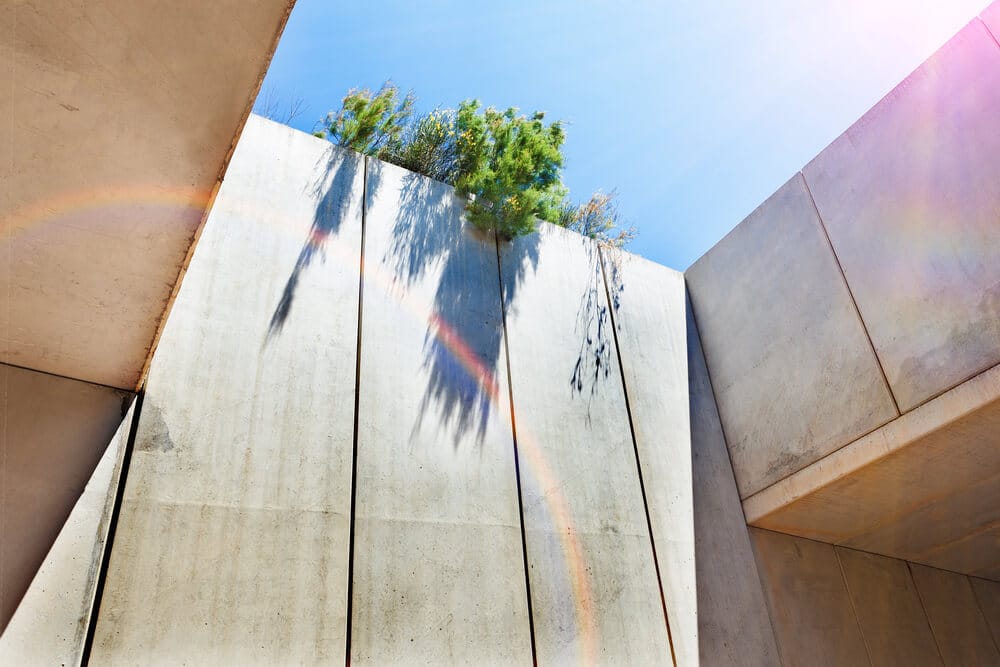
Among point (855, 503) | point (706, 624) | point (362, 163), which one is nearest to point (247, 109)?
Result: point (362, 163)

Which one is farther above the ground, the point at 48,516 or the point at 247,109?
the point at 247,109

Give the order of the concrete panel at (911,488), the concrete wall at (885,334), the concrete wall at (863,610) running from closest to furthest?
the concrete panel at (911,488)
the concrete wall at (885,334)
the concrete wall at (863,610)

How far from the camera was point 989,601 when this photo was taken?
7023 millimetres

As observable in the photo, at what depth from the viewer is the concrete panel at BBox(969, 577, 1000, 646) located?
6.81m

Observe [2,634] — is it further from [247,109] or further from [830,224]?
[830,224]

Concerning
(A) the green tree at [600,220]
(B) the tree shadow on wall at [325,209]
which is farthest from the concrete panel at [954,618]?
(B) the tree shadow on wall at [325,209]

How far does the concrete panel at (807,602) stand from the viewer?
554 cm

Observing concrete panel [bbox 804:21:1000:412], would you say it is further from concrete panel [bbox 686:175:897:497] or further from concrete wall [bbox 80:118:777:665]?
concrete wall [bbox 80:118:777:665]

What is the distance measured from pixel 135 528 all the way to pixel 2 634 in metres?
0.71

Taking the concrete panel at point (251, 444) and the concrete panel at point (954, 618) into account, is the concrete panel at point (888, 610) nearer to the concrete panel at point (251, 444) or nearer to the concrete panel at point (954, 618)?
the concrete panel at point (954, 618)

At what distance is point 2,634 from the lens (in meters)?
3.02

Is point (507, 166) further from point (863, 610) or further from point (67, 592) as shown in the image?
point (863, 610)

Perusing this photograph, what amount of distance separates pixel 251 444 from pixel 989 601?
7.88 meters

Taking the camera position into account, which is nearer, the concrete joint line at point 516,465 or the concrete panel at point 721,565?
the concrete joint line at point 516,465
